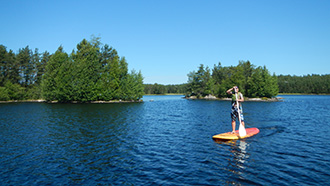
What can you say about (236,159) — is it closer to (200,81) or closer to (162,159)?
(162,159)

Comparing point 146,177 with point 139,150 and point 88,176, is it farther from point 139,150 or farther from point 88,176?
point 139,150

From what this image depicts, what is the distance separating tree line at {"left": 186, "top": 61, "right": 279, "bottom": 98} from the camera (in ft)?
342

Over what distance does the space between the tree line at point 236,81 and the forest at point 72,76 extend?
52.3m

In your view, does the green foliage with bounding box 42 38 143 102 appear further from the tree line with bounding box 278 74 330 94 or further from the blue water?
the tree line with bounding box 278 74 330 94

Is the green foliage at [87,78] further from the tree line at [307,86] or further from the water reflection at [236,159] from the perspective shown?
the tree line at [307,86]

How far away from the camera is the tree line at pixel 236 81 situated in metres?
104

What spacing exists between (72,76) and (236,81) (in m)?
81.6

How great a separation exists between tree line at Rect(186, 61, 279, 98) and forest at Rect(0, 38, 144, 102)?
52323 mm

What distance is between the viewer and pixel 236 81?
375 feet

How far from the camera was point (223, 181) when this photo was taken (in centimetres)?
977

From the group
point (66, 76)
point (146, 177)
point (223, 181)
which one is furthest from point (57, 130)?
point (66, 76)

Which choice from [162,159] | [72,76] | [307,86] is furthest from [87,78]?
[307,86]

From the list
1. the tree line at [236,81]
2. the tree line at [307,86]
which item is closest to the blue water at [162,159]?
the tree line at [236,81]

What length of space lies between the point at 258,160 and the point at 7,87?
9693 centimetres
